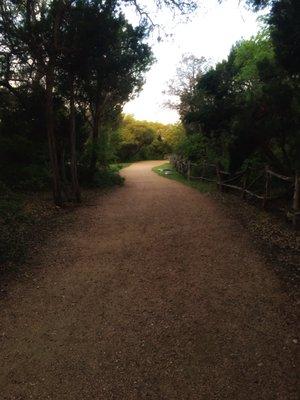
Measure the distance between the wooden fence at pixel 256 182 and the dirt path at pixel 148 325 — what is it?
8.08 feet

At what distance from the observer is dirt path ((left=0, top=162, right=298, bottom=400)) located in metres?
3.60

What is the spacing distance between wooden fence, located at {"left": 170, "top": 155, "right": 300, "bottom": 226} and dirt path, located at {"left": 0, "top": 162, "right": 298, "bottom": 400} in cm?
246

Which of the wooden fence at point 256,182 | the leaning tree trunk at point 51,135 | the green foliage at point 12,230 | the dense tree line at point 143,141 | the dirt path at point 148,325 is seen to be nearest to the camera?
the dirt path at point 148,325

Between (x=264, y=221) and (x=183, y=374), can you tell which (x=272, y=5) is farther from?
(x=183, y=374)

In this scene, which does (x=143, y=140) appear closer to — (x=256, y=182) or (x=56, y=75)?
(x=256, y=182)

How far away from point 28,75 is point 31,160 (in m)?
4.06

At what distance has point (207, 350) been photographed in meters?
4.10

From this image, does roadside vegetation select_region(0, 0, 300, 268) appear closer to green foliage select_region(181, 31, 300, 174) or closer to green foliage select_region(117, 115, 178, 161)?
green foliage select_region(181, 31, 300, 174)

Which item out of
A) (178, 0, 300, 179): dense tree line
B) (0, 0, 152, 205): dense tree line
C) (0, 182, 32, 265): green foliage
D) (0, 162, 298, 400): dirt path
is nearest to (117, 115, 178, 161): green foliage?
(178, 0, 300, 179): dense tree line

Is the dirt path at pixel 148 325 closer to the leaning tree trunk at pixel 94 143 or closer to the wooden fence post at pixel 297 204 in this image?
the wooden fence post at pixel 297 204

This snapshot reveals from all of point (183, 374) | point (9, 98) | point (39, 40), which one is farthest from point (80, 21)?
point (183, 374)

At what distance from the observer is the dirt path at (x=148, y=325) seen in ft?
11.8

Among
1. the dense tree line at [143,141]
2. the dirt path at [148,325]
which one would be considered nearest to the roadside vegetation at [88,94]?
the dirt path at [148,325]

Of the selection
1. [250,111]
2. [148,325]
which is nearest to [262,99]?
[250,111]
